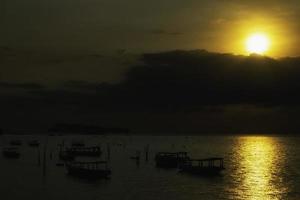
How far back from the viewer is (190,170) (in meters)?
111

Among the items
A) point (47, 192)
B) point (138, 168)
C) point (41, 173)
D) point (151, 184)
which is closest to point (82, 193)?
point (47, 192)

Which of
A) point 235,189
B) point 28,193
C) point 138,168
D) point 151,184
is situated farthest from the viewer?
point 138,168

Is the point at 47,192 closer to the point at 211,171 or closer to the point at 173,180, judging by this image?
the point at 173,180

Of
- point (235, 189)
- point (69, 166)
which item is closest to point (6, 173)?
point (69, 166)

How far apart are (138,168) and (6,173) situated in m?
35.6

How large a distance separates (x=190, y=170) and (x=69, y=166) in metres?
25.9

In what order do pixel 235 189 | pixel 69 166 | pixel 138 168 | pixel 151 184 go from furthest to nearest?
1. pixel 138 168
2. pixel 69 166
3. pixel 151 184
4. pixel 235 189

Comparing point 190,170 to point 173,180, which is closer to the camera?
point 173,180

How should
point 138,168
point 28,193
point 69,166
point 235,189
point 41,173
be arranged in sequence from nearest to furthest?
point 28,193
point 235,189
point 69,166
point 41,173
point 138,168

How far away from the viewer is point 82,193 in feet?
266

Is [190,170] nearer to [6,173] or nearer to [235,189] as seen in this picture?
[235,189]

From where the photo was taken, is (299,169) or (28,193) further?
(299,169)

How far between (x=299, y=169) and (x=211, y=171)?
40.3 metres

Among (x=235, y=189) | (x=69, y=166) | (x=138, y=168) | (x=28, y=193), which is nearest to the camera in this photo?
(x=28, y=193)
